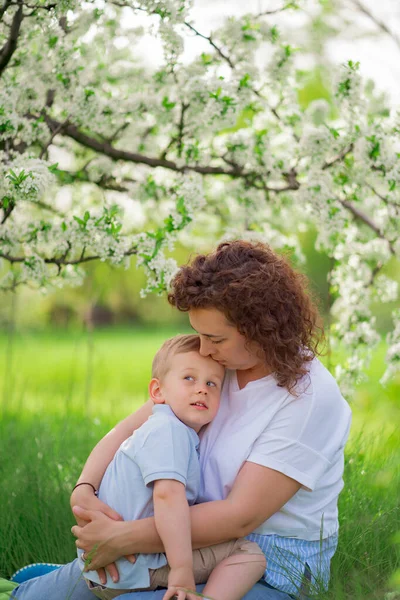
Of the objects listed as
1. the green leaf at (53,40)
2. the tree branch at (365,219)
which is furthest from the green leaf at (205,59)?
the tree branch at (365,219)

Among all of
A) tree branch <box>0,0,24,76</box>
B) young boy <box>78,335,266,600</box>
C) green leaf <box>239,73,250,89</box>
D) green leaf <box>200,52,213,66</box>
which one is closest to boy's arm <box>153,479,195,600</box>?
young boy <box>78,335,266,600</box>

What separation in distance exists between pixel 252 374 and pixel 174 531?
57cm

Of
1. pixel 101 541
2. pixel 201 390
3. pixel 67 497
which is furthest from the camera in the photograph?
pixel 67 497

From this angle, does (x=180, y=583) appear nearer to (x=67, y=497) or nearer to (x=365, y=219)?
(x=67, y=497)

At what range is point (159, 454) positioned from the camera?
7.11ft

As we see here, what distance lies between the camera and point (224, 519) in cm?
212

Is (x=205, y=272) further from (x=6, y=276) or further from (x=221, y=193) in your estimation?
(x=221, y=193)

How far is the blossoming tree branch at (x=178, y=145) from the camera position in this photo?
322 cm

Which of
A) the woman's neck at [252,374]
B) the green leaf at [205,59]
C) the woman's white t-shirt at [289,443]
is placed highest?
the green leaf at [205,59]

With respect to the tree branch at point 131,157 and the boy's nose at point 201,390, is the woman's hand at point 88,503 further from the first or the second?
the tree branch at point 131,157

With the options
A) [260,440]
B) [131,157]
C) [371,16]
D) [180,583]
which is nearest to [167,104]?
[131,157]

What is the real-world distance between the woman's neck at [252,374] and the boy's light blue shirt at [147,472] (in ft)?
0.78

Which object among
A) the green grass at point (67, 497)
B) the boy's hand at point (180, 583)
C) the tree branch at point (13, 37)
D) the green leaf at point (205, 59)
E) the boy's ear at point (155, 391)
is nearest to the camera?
the boy's hand at point (180, 583)

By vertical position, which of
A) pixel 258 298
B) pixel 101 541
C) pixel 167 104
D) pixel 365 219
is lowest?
pixel 101 541
